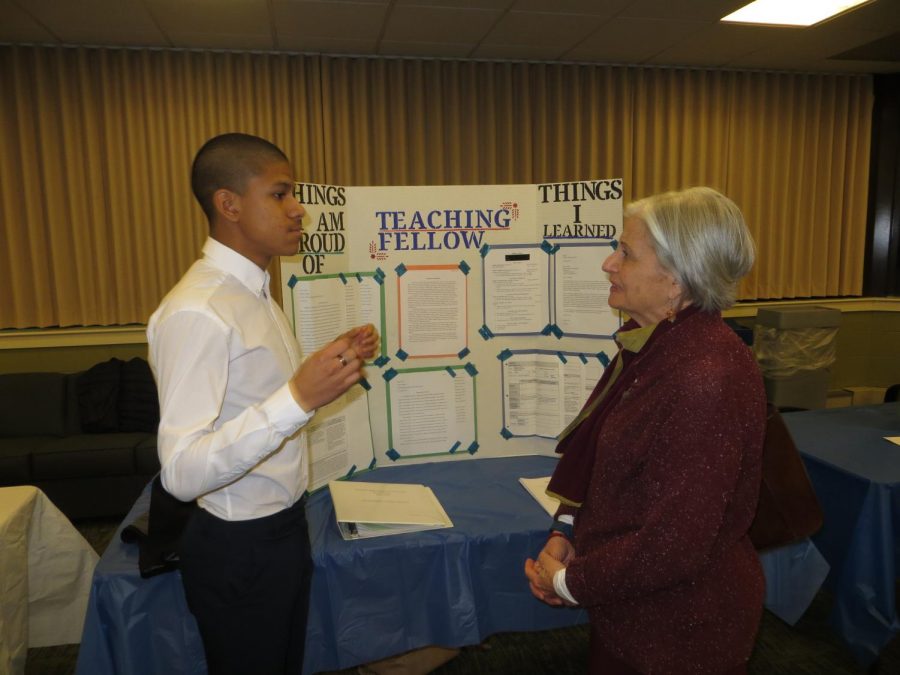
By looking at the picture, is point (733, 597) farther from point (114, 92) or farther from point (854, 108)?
point (854, 108)

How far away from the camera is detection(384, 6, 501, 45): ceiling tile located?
3.71 m

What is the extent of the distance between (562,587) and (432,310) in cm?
123

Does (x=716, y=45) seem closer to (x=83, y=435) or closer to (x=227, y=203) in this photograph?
(x=227, y=203)

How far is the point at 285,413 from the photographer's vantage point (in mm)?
1087

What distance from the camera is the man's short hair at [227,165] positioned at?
130 cm

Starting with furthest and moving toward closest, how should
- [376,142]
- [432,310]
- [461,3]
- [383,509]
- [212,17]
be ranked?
1. [376,142]
2. [212,17]
3. [461,3]
4. [432,310]
5. [383,509]

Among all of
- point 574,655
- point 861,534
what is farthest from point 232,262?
point 861,534

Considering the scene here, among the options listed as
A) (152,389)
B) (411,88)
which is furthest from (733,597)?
(411,88)

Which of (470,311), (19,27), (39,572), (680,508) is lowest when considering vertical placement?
(39,572)

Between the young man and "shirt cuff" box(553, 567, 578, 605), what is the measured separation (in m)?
0.53

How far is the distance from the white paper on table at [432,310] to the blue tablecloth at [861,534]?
4.57 feet

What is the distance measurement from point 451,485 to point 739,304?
4232 millimetres

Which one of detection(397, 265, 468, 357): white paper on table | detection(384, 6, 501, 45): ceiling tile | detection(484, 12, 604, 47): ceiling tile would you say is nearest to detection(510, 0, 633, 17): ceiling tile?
detection(484, 12, 604, 47): ceiling tile

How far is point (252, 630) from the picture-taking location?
1.29m
